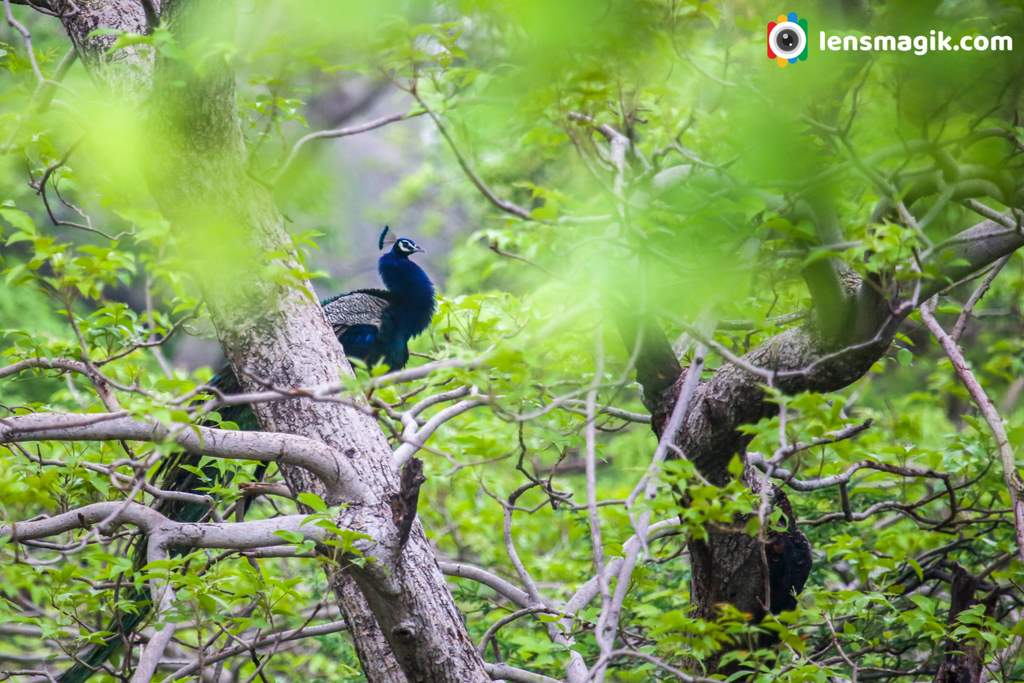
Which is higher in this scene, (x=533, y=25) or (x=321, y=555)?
(x=533, y=25)

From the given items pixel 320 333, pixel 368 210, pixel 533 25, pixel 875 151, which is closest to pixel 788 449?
pixel 875 151

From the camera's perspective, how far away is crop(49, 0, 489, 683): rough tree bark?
8.89 feet

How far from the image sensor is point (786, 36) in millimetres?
2490

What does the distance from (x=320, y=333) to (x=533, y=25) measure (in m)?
1.44

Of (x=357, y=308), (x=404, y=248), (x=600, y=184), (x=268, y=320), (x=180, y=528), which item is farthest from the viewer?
(x=404, y=248)

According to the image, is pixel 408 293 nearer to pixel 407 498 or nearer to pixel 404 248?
pixel 404 248

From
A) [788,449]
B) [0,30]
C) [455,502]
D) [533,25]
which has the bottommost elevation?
[455,502]

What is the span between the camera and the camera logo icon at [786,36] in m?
2.41

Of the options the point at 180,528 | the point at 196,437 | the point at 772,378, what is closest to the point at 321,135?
the point at 196,437

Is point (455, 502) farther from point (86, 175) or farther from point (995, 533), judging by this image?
point (86, 175)

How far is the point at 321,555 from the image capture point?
8.44ft

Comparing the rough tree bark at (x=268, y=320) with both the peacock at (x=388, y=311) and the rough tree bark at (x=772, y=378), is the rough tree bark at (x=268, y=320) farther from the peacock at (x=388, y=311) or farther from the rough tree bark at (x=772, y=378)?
the peacock at (x=388, y=311)

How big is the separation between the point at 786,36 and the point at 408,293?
120 inches

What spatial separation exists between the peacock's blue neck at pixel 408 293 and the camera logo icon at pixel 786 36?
293 cm
